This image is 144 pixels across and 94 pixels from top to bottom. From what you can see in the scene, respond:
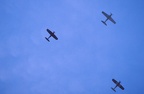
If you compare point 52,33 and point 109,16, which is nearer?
point 52,33

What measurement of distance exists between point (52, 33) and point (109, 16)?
52.0 feet

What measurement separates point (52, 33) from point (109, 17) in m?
15.9

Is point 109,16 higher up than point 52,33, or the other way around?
point 109,16

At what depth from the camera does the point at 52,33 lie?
37.6m

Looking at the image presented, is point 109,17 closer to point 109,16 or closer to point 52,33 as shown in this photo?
point 109,16

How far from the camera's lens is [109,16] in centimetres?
4469

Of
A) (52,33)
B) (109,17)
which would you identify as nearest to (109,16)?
(109,17)

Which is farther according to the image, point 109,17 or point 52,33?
point 109,17

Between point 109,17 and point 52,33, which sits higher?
point 109,17

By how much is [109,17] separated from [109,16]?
290 mm
